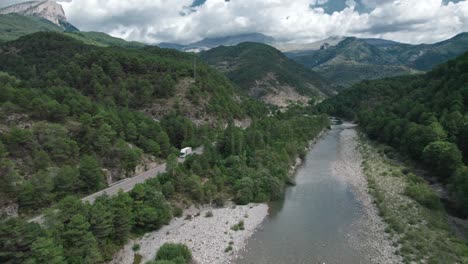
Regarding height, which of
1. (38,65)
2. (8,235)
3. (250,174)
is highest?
(38,65)

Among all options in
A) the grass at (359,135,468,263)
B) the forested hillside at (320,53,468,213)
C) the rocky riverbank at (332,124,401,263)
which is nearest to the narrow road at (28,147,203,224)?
the rocky riverbank at (332,124,401,263)

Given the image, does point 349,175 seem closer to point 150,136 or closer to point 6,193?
point 150,136

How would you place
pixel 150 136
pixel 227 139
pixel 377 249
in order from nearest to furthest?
pixel 377 249, pixel 150 136, pixel 227 139

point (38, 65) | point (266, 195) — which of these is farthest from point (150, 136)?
point (38, 65)

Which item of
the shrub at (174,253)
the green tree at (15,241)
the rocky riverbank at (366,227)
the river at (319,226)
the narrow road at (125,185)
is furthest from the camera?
the narrow road at (125,185)

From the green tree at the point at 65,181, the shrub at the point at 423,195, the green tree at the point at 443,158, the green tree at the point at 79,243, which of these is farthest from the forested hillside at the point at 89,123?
the green tree at the point at 443,158

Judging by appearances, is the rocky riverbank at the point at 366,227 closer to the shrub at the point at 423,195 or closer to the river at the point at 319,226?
the river at the point at 319,226
